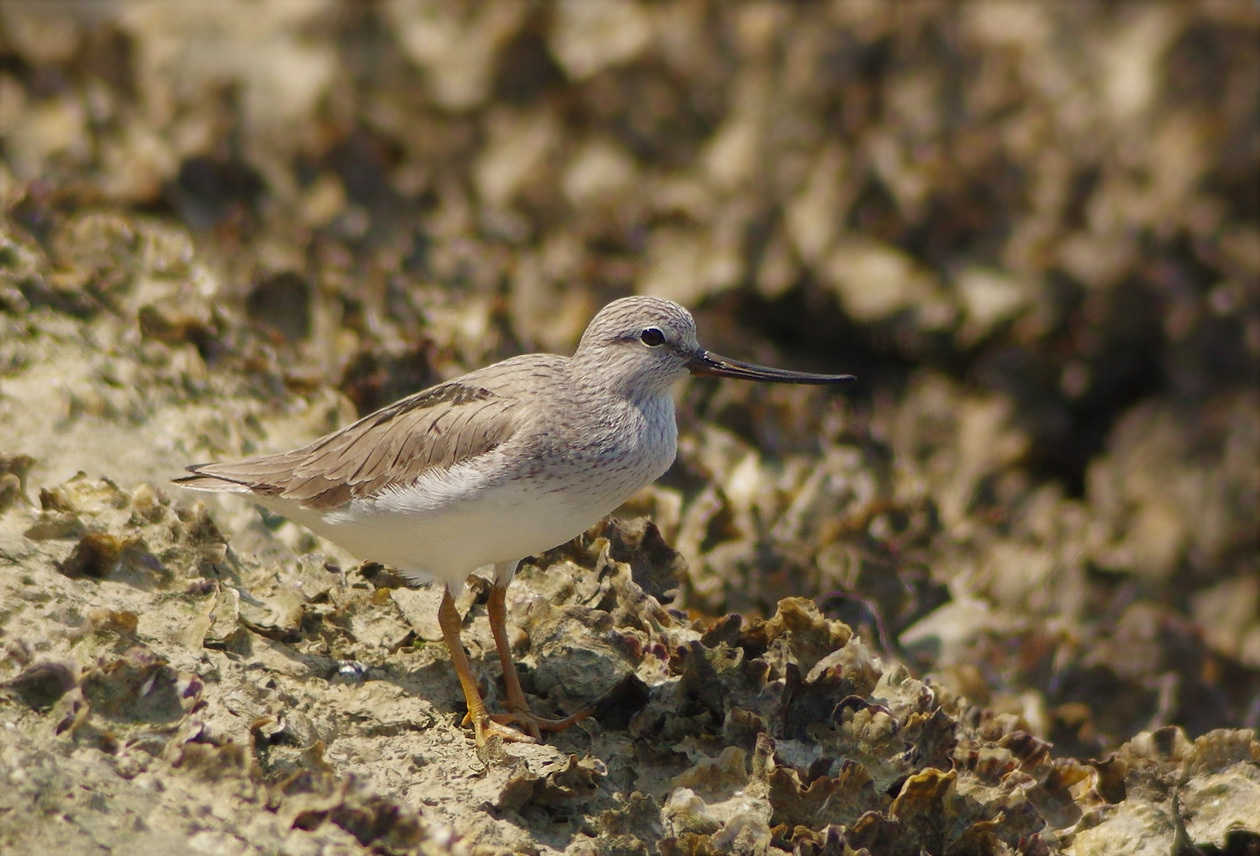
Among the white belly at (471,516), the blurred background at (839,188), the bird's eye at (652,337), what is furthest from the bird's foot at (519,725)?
the blurred background at (839,188)

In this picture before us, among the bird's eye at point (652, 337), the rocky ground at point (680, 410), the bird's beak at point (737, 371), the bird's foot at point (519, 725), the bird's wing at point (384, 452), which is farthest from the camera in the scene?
the bird's beak at point (737, 371)

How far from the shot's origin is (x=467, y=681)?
5.41m

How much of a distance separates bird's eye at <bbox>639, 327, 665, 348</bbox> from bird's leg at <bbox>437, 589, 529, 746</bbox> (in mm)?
1491

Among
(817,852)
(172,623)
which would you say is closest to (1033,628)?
(817,852)

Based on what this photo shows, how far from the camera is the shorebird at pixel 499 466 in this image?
529cm

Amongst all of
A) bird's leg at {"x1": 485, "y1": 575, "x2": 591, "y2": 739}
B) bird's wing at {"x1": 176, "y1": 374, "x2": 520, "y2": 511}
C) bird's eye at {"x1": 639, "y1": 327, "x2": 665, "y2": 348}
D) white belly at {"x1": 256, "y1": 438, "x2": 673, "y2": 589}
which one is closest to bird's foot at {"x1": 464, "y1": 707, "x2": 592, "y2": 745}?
bird's leg at {"x1": 485, "y1": 575, "x2": 591, "y2": 739}

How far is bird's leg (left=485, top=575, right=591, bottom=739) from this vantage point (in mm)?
5402

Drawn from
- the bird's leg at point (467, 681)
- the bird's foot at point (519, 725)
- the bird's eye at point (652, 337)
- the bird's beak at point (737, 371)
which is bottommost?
the bird's foot at point (519, 725)

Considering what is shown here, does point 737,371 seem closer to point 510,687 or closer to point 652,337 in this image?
point 652,337

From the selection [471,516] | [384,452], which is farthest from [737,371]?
[384,452]

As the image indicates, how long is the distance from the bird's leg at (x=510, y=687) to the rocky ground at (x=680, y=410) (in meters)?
0.10

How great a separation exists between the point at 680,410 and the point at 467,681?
3.88 meters

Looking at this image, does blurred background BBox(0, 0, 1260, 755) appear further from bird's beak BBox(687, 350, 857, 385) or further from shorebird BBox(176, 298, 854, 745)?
shorebird BBox(176, 298, 854, 745)

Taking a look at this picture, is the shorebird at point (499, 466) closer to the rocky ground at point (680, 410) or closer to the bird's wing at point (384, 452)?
the bird's wing at point (384, 452)
